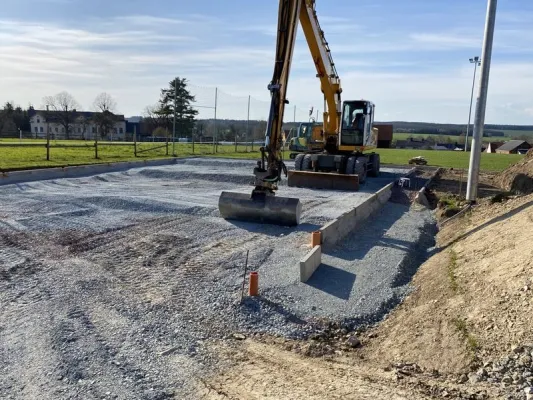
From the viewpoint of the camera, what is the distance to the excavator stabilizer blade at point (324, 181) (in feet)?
54.1

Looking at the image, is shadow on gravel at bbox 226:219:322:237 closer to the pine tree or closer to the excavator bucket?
the excavator bucket

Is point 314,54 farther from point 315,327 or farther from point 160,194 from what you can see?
point 315,327

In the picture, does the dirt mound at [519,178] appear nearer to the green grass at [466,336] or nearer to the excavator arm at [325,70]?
the excavator arm at [325,70]

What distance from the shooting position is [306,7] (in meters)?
13.9

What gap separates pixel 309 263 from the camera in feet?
23.7

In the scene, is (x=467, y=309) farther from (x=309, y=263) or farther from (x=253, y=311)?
(x=253, y=311)

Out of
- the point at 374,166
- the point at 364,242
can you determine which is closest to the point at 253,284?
the point at 364,242

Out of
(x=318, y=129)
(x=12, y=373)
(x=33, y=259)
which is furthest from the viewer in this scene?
(x=318, y=129)

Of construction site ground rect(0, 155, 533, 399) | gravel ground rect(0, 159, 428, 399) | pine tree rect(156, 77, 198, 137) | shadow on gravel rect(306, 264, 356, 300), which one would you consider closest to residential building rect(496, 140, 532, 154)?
pine tree rect(156, 77, 198, 137)

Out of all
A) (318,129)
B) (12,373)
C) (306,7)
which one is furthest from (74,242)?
(318,129)

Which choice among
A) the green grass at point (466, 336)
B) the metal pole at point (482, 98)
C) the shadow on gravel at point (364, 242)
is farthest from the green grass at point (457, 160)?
the green grass at point (466, 336)

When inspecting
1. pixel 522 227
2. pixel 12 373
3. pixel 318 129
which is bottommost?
pixel 12 373

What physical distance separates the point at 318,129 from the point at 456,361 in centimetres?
1733

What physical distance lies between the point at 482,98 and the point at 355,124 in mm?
6513
